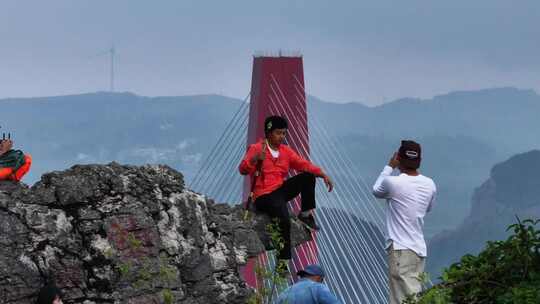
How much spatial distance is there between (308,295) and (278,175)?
2.97 m

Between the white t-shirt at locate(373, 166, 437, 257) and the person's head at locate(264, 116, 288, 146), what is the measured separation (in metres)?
1.39

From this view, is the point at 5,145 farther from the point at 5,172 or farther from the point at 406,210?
the point at 406,210

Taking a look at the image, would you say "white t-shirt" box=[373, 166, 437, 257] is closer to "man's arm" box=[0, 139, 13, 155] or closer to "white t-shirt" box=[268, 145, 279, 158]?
"white t-shirt" box=[268, 145, 279, 158]

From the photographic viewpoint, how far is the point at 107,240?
29.3 feet

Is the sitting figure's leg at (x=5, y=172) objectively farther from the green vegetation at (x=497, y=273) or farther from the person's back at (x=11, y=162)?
the green vegetation at (x=497, y=273)

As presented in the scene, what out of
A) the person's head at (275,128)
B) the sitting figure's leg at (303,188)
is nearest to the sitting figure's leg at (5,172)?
the person's head at (275,128)

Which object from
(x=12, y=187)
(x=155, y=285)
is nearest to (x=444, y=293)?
(x=155, y=285)

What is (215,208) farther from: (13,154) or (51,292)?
(51,292)

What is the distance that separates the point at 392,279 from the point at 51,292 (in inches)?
105

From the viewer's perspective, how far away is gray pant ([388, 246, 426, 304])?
8484 millimetres

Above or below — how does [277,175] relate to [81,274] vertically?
above

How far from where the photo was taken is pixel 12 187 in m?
8.95

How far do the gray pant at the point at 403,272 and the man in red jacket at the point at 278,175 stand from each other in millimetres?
1366

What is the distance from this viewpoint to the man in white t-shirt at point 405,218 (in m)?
8.48
